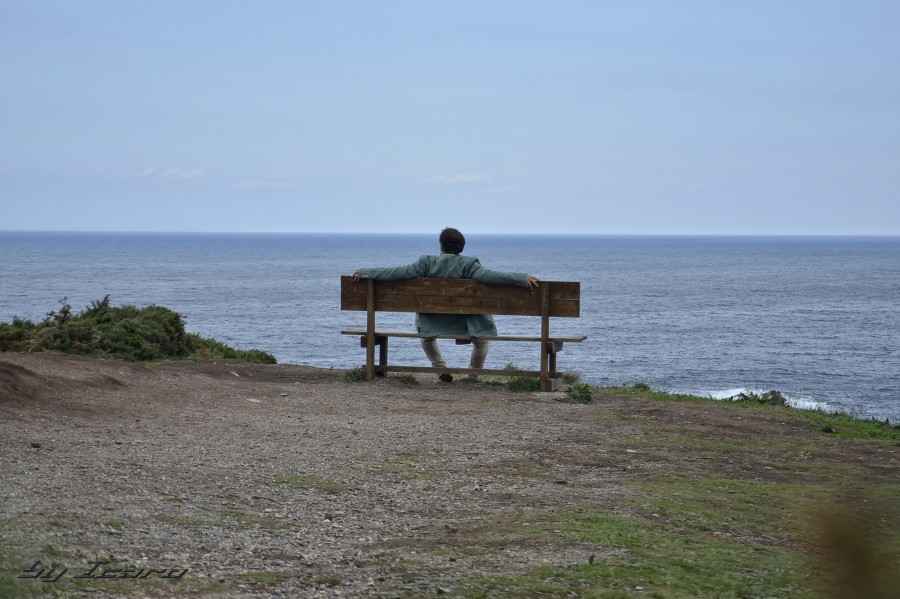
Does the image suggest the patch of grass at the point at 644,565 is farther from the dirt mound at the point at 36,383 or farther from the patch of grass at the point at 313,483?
the dirt mound at the point at 36,383

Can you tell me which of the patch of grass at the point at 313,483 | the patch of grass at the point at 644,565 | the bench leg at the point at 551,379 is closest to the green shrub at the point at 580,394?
the bench leg at the point at 551,379

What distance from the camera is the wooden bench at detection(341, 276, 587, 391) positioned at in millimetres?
12539

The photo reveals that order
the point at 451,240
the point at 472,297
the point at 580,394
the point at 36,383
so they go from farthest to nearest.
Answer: the point at 451,240 → the point at 472,297 → the point at 580,394 → the point at 36,383

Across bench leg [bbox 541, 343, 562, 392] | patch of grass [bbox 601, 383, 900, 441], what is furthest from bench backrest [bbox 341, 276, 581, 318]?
patch of grass [bbox 601, 383, 900, 441]

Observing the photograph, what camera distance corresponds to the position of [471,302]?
12.8 metres

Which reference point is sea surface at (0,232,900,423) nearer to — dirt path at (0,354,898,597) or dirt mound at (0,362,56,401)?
dirt path at (0,354,898,597)

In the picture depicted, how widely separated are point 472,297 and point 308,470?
570cm

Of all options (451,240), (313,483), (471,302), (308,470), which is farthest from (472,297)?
(313,483)

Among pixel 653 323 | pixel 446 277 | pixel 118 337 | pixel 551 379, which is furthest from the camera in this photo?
pixel 653 323

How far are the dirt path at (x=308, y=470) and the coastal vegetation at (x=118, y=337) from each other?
80.7 inches

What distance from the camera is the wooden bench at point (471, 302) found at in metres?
12.5

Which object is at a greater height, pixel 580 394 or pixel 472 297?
pixel 472 297

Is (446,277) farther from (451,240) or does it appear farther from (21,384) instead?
(21,384)

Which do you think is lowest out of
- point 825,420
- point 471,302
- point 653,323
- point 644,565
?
point 653,323
